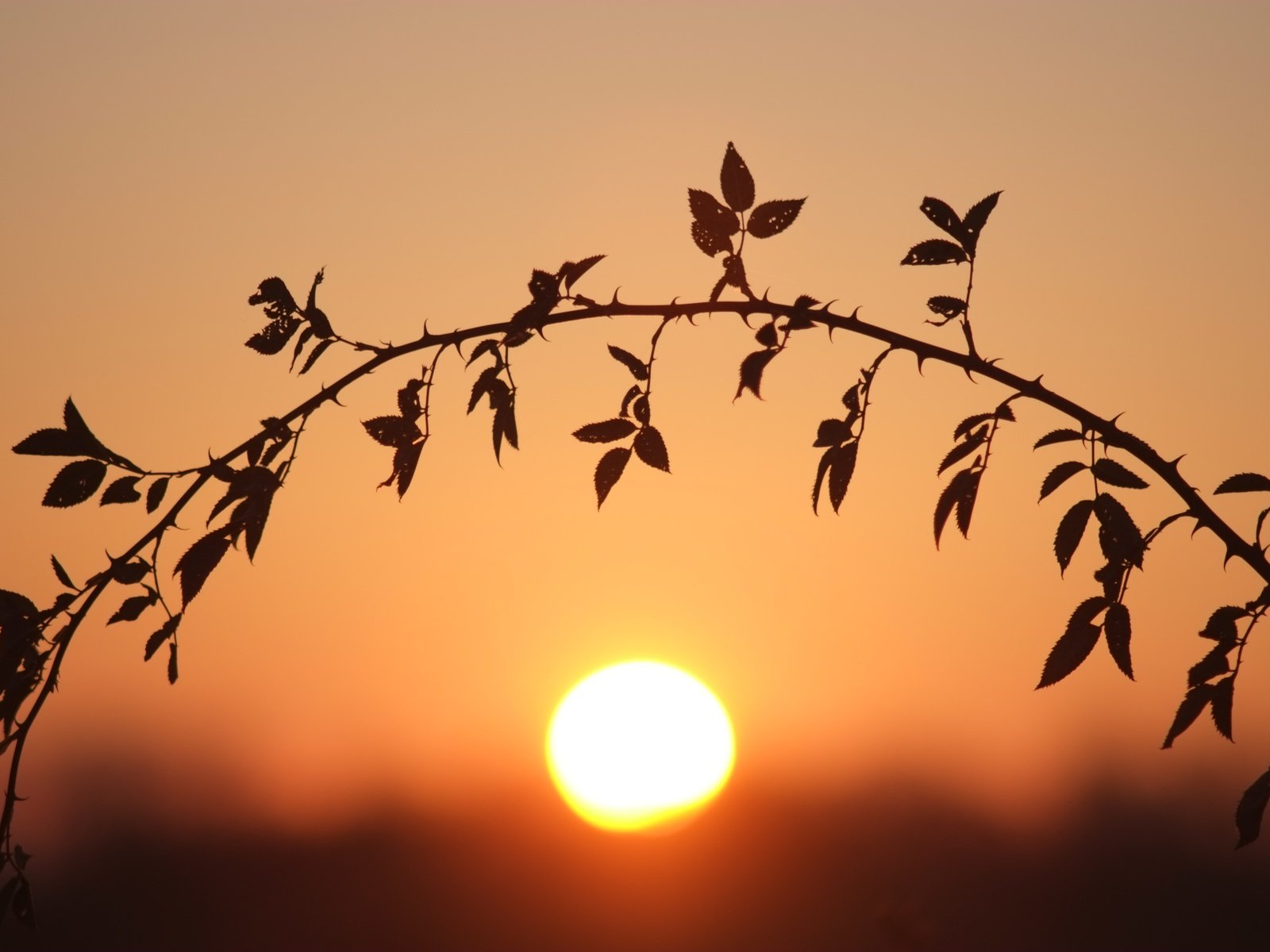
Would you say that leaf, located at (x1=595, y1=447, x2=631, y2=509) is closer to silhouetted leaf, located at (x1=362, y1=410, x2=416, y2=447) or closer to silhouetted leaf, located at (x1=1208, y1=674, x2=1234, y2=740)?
silhouetted leaf, located at (x1=362, y1=410, x2=416, y2=447)

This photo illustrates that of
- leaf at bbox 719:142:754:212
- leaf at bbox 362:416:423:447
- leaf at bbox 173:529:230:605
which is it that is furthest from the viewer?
leaf at bbox 362:416:423:447

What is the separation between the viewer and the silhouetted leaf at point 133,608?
8.80ft

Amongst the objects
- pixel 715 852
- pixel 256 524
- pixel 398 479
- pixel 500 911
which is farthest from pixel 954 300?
pixel 715 852

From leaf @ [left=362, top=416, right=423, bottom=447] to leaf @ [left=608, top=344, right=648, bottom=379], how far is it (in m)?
0.44

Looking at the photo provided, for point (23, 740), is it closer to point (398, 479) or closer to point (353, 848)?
point (398, 479)

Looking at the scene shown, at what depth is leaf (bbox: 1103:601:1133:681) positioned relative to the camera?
2488 mm

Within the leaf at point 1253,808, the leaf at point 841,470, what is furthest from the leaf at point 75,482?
the leaf at point 1253,808

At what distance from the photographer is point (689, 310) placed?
8.13ft

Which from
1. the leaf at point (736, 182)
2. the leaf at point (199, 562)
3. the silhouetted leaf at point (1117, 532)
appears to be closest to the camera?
the silhouetted leaf at point (1117, 532)

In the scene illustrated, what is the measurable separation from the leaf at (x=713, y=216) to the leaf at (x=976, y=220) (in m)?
0.45

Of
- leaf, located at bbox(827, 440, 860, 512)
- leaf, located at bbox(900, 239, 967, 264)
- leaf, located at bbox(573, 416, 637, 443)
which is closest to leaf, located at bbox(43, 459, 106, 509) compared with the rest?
leaf, located at bbox(573, 416, 637, 443)

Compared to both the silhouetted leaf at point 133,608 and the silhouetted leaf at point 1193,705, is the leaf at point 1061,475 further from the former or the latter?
the silhouetted leaf at point 133,608

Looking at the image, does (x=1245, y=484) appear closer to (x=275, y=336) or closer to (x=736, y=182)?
(x=736, y=182)

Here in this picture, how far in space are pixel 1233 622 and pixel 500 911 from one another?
28.2 m
